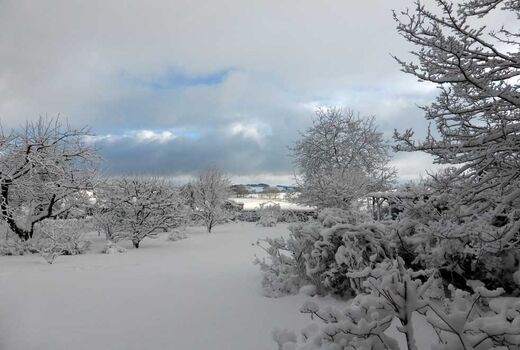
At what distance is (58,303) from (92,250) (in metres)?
8.70

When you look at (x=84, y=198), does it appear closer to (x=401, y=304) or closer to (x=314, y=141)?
(x=401, y=304)

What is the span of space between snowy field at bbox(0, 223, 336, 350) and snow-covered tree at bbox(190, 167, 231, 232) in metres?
17.7

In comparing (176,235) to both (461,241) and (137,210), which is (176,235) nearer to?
(137,210)

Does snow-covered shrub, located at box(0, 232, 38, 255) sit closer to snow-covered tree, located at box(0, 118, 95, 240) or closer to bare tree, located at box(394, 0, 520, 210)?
snow-covered tree, located at box(0, 118, 95, 240)

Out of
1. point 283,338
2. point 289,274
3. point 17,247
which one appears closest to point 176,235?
point 17,247

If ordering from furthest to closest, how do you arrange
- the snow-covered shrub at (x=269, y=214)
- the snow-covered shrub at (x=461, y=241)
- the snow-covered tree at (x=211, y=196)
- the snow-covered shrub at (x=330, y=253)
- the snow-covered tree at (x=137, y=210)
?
the snow-covered shrub at (x=269, y=214) → the snow-covered tree at (x=211, y=196) → the snow-covered tree at (x=137, y=210) → the snow-covered shrub at (x=330, y=253) → the snow-covered shrub at (x=461, y=241)

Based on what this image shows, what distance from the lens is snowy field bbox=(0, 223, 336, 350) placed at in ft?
14.7

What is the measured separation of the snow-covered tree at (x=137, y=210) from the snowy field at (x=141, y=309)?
6.04 meters

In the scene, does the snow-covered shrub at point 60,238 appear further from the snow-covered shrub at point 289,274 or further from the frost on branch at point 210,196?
the frost on branch at point 210,196

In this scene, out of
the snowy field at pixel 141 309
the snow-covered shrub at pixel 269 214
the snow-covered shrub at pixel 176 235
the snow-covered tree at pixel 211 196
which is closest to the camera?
the snowy field at pixel 141 309

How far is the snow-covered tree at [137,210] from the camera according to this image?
51.4 feet

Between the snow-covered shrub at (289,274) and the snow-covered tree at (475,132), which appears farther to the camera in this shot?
the snow-covered shrub at (289,274)

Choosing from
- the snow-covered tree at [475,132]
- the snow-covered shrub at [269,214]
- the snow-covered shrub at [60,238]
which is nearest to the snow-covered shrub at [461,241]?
the snow-covered tree at [475,132]

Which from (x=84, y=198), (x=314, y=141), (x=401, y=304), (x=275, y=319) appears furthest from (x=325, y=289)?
(x=314, y=141)
